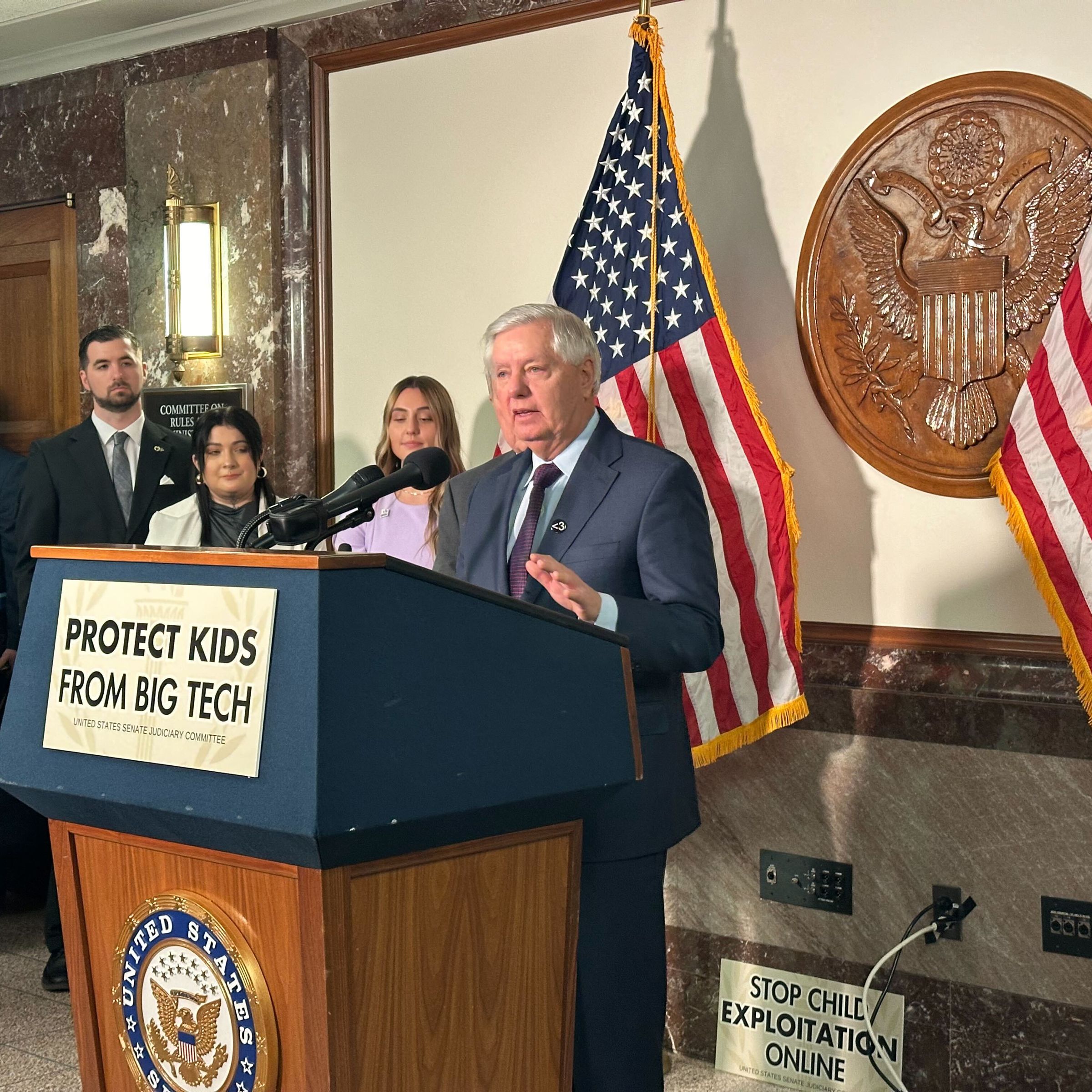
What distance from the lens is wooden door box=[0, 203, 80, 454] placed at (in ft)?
16.1

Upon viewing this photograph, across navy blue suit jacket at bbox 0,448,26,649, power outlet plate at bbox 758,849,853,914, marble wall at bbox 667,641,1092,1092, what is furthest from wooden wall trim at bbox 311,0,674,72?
power outlet plate at bbox 758,849,853,914

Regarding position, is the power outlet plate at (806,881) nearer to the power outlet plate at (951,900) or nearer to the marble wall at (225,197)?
the power outlet plate at (951,900)

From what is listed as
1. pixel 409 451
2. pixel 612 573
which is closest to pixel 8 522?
pixel 409 451

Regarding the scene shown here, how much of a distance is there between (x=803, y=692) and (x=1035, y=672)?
21.5 inches

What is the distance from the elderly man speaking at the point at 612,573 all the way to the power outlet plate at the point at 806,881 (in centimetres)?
125

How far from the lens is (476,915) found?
1.48 m

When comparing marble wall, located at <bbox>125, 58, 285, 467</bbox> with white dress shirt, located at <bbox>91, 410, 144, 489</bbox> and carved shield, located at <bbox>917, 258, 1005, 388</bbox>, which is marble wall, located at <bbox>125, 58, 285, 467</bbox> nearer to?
white dress shirt, located at <bbox>91, 410, 144, 489</bbox>

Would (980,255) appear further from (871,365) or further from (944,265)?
(871,365)

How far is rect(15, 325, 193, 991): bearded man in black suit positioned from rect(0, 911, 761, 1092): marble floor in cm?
10

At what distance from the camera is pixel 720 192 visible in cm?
351

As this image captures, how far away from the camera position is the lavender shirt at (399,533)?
3389 mm

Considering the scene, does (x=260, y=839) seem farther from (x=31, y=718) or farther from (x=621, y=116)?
(x=621, y=116)

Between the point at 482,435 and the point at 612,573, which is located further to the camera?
the point at 482,435

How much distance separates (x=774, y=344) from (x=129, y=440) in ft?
6.63
